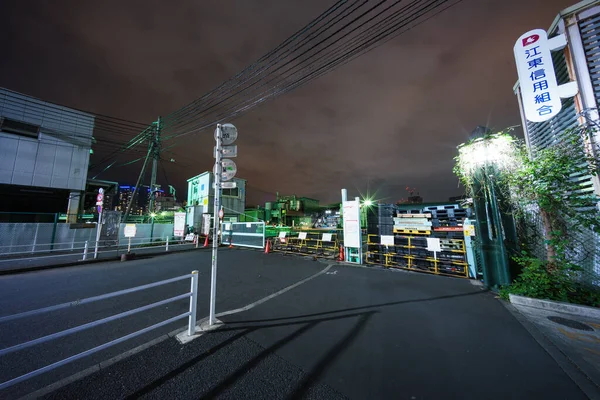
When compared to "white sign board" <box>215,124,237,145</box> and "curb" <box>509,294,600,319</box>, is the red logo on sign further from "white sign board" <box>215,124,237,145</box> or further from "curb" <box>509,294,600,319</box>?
"white sign board" <box>215,124,237,145</box>

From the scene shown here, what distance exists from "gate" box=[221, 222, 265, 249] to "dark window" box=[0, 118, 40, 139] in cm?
1579

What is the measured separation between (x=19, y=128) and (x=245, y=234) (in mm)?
18370

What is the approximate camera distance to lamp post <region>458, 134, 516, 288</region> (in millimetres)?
5852

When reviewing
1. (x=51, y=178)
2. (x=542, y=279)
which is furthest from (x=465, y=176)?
(x=51, y=178)

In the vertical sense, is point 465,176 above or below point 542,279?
above

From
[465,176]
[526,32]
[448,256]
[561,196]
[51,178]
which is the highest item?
[526,32]

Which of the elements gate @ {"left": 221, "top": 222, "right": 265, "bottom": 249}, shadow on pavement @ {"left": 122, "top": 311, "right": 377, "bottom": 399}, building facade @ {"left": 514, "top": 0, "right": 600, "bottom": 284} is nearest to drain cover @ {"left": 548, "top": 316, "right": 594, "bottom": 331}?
building facade @ {"left": 514, "top": 0, "right": 600, "bottom": 284}

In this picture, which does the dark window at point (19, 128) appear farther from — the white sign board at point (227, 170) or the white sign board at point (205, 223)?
the white sign board at point (227, 170)

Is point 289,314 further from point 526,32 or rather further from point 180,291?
point 526,32

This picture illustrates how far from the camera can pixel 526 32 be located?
6449mm

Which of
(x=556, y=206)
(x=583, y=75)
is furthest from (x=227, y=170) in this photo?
(x=583, y=75)

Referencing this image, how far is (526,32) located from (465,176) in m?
4.80

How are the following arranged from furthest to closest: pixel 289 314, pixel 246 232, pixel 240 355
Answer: pixel 246 232
pixel 289 314
pixel 240 355

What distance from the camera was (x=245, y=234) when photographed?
15359 mm
